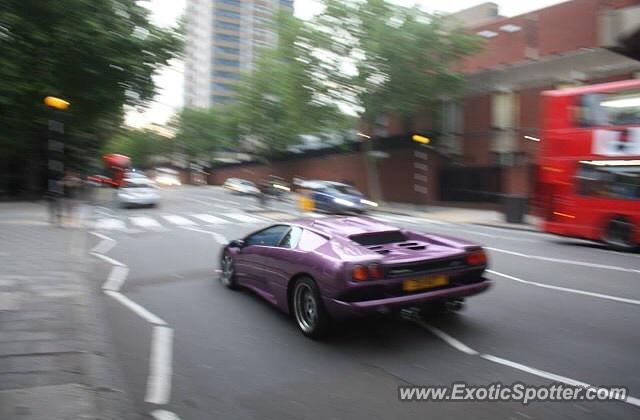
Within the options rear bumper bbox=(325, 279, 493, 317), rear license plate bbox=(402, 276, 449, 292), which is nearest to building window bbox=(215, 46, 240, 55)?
rear license plate bbox=(402, 276, 449, 292)

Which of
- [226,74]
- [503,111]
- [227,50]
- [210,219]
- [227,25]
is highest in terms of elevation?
[227,25]

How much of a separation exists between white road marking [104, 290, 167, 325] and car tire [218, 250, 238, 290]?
139 cm

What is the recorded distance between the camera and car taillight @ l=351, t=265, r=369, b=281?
4.82 m

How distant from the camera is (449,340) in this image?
5.12m

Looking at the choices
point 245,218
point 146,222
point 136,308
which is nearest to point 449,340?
point 136,308

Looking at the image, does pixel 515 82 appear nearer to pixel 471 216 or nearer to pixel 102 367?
pixel 471 216

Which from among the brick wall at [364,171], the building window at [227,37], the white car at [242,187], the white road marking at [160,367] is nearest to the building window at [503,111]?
the brick wall at [364,171]

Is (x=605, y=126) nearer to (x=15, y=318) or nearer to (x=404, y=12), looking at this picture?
(x=15, y=318)

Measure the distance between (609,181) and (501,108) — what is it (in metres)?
16.0

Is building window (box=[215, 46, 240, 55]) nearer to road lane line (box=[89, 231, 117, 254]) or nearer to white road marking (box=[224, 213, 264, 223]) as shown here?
white road marking (box=[224, 213, 264, 223])

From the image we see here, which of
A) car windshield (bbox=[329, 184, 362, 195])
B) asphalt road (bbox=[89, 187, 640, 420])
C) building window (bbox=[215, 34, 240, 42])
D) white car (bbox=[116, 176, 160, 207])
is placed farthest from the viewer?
building window (bbox=[215, 34, 240, 42])

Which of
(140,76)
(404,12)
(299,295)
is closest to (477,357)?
(299,295)

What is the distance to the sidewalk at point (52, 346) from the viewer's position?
11.9 feet

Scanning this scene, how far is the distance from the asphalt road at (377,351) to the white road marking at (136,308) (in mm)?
97
